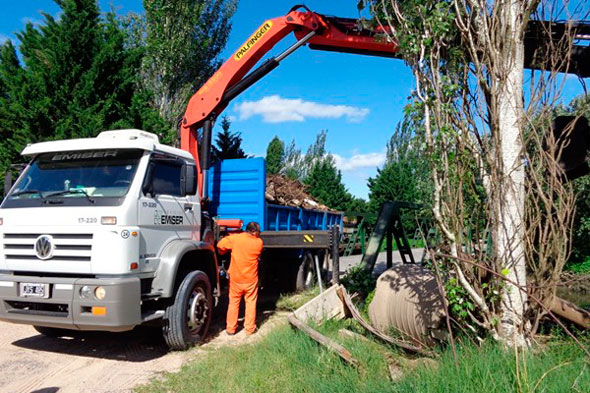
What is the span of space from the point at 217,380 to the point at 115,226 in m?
1.86

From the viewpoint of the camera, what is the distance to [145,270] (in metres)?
4.98

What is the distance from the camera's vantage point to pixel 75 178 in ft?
16.8

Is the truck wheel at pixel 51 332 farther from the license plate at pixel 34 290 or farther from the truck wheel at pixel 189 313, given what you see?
the truck wheel at pixel 189 313

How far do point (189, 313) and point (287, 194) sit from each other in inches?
182

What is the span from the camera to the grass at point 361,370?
2.95m

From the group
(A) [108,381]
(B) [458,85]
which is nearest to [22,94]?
(A) [108,381]

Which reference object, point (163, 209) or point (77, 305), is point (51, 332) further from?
point (163, 209)

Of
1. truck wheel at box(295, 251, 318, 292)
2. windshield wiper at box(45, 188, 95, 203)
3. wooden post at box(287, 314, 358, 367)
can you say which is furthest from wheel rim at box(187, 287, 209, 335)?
truck wheel at box(295, 251, 318, 292)

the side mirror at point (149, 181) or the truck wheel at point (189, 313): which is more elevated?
the side mirror at point (149, 181)

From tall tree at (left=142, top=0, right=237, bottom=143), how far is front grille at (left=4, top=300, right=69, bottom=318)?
13.8 metres

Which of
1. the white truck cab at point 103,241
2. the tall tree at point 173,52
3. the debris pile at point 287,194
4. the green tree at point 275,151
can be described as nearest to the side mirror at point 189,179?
the white truck cab at point 103,241

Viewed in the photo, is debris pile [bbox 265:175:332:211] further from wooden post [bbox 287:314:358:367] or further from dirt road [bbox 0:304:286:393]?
wooden post [bbox 287:314:358:367]

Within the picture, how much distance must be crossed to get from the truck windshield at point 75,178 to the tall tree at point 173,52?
511 inches

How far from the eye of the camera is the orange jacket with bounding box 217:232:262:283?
240 inches
